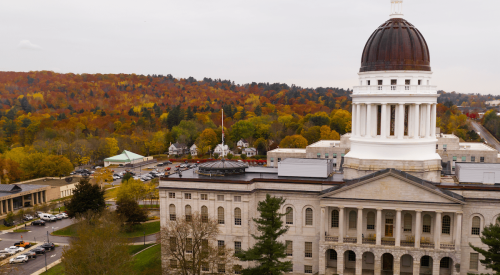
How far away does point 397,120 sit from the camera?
5075 centimetres

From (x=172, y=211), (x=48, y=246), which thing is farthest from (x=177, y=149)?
(x=172, y=211)

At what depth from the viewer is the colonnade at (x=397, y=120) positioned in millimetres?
50562

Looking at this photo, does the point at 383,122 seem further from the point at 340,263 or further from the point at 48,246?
the point at 48,246

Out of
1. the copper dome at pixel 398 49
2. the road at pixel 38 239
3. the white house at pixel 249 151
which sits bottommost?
the road at pixel 38 239

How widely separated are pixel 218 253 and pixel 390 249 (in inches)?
749

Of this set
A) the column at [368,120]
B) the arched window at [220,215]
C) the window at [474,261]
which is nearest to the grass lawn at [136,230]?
the arched window at [220,215]

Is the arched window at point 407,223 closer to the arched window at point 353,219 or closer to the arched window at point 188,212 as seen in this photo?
the arched window at point 353,219

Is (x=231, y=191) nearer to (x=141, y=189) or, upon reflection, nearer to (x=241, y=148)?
(x=141, y=189)

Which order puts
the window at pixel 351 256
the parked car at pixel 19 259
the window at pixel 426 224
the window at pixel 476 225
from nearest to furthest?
the window at pixel 476 225
the window at pixel 426 224
the window at pixel 351 256
the parked car at pixel 19 259

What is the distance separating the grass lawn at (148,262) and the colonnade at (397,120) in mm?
30420

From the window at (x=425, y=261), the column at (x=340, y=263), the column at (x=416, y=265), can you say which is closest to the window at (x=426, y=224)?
the window at (x=425, y=261)

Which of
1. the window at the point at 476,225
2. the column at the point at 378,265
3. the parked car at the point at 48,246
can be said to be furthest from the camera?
the parked car at the point at 48,246

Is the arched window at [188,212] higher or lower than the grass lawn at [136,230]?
higher

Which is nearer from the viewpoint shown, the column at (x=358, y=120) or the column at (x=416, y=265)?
the column at (x=416, y=265)
